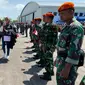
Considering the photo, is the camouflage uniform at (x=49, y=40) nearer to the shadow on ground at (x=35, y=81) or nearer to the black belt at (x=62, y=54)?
the shadow on ground at (x=35, y=81)

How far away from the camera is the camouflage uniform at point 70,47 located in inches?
142

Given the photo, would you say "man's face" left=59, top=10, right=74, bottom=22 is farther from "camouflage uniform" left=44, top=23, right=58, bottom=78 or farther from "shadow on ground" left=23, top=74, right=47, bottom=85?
"shadow on ground" left=23, top=74, right=47, bottom=85

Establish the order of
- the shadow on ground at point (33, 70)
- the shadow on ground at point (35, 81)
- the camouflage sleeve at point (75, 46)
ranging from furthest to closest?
the shadow on ground at point (33, 70) → the shadow on ground at point (35, 81) → the camouflage sleeve at point (75, 46)

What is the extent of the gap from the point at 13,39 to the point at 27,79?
3.21 meters

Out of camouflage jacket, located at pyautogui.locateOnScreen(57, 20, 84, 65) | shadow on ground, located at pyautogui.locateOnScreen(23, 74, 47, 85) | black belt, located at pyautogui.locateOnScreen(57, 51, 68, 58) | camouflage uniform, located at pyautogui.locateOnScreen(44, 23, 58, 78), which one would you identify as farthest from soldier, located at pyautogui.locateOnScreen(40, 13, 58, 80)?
camouflage jacket, located at pyautogui.locateOnScreen(57, 20, 84, 65)

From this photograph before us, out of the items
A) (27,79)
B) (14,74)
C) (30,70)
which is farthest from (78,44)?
(30,70)

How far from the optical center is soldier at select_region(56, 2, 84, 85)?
3.61 m

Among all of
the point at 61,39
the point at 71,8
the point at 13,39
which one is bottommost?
the point at 13,39

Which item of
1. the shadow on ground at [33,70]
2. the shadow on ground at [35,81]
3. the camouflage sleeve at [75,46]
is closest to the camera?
the camouflage sleeve at [75,46]

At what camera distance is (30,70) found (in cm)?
845

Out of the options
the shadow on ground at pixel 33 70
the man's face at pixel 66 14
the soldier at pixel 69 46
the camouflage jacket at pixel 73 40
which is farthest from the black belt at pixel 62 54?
the shadow on ground at pixel 33 70

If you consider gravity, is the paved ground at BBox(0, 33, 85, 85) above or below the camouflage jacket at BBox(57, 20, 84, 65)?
below

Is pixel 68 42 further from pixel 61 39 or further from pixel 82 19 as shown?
pixel 82 19

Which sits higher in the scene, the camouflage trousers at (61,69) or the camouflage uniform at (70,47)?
the camouflage uniform at (70,47)
